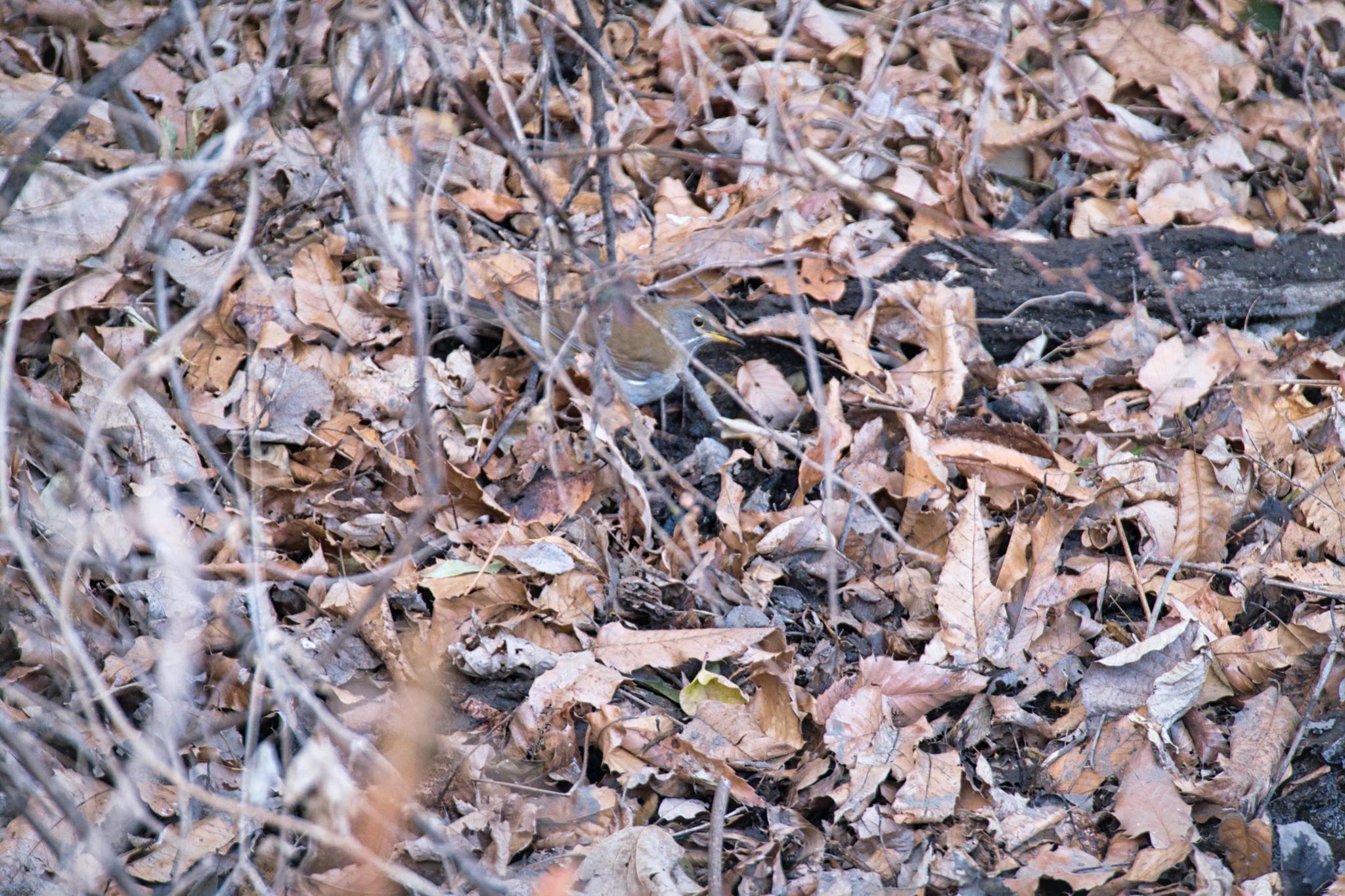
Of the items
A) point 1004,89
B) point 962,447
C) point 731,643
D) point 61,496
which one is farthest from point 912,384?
point 61,496

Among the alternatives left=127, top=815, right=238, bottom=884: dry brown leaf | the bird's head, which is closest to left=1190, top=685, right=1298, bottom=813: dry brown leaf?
the bird's head

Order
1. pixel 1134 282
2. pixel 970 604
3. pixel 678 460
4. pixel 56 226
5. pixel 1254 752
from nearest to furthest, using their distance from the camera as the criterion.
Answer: pixel 1254 752
pixel 970 604
pixel 56 226
pixel 678 460
pixel 1134 282

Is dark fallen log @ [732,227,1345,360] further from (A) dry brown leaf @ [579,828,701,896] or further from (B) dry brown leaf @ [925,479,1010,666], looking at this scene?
(A) dry brown leaf @ [579,828,701,896]

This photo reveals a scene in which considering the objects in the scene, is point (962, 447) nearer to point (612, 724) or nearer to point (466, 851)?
point (612, 724)

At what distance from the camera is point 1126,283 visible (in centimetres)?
448

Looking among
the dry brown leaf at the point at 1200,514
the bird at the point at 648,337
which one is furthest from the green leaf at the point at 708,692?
the dry brown leaf at the point at 1200,514

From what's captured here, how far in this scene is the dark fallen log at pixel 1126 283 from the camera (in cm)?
443

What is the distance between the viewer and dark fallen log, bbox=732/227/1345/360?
443cm

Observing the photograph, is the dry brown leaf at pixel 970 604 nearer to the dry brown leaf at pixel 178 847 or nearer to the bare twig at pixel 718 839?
the bare twig at pixel 718 839

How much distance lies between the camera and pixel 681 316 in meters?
4.54

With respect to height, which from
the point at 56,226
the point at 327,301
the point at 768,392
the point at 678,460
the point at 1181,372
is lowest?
the point at 678,460

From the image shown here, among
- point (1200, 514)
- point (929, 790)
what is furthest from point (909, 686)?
point (1200, 514)

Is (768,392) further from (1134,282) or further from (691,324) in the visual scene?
(1134,282)

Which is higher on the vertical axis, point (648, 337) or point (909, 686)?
point (648, 337)
